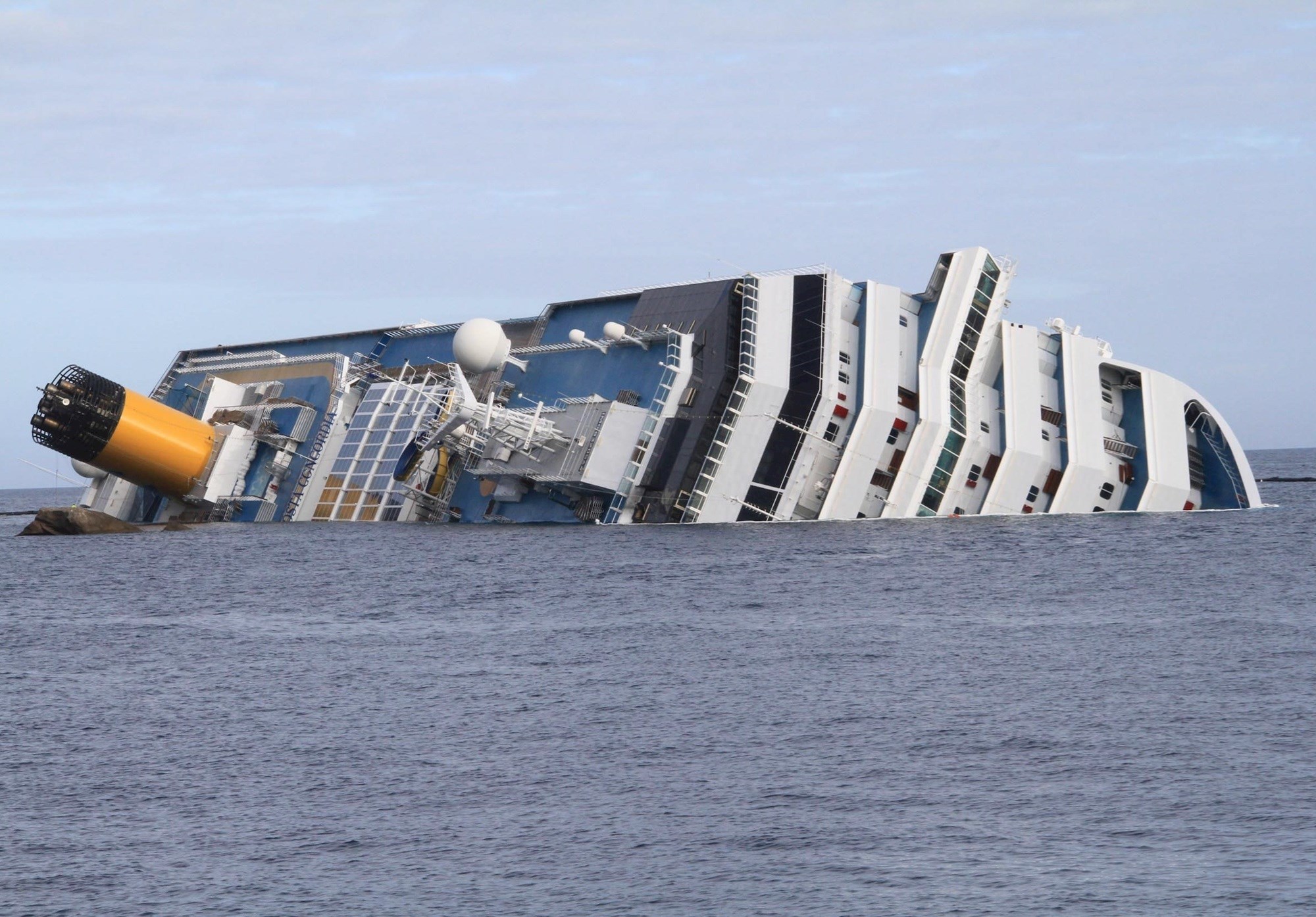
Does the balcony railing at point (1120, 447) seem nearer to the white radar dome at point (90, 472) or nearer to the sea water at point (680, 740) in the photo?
the sea water at point (680, 740)

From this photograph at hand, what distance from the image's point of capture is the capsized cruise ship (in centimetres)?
6222

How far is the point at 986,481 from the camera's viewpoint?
214ft

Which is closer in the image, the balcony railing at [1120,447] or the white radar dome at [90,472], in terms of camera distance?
the balcony railing at [1120,447]

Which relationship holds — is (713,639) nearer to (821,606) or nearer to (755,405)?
(821,606)

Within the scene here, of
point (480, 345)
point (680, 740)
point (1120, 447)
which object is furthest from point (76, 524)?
point (680, 740)

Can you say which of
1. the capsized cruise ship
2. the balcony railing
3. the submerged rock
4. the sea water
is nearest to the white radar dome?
the submerged rock

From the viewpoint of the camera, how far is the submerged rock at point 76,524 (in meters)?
82.4

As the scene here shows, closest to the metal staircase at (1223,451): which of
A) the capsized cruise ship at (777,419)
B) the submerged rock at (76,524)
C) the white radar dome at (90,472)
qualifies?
the capsized cruise ship at (777,419)

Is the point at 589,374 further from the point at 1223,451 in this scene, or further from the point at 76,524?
the point at 76,524

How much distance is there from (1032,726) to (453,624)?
1958 cm

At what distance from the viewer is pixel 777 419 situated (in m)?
61.5

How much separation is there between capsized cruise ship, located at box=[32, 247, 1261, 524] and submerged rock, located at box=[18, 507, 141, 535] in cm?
825

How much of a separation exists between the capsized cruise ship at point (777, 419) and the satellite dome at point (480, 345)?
3.9 inches

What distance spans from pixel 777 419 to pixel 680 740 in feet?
111
